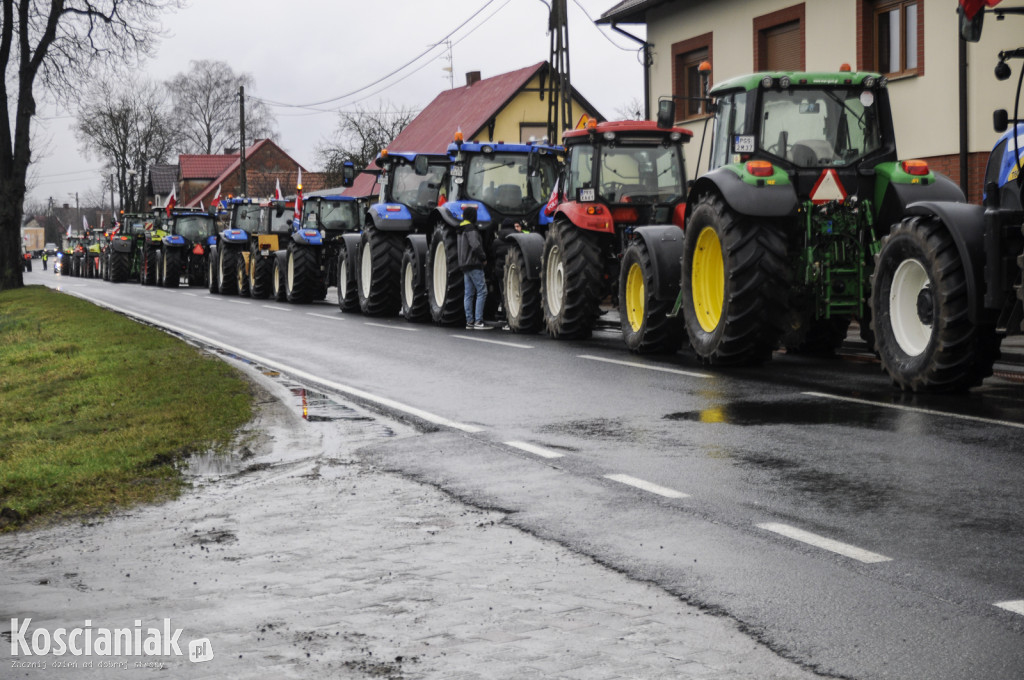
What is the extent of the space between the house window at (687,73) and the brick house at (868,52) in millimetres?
24

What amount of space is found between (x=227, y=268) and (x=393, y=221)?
1463cm

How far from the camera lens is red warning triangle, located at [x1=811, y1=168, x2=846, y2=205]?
1300 centimetres

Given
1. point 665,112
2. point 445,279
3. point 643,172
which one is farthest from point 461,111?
point 665,112

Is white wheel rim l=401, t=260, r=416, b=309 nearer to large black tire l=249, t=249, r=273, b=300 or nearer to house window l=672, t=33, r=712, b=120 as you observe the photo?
house window l=672, t=33, r=712, b=120

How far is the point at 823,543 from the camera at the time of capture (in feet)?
19.2

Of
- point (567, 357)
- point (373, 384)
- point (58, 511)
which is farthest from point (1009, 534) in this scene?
point (567, 357)

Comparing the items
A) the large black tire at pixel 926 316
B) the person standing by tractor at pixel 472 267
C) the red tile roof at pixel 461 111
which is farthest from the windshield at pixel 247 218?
the large black tire at pixel 926 316

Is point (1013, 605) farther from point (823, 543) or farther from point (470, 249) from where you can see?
point (470, 249)

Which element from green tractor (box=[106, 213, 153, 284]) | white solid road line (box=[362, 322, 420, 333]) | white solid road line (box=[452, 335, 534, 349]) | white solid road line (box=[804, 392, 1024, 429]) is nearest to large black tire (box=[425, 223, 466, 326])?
white solid road line (box=[362, 322, 420, 333])

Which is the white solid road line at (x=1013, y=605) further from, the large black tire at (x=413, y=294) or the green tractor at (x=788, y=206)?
the large black tire at (x=413, y=294)

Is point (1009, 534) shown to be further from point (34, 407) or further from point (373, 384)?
point (34, 407)

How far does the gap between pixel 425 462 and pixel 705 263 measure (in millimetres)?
6202

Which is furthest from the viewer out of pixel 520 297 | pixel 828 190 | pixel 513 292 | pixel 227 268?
pixel 227 268

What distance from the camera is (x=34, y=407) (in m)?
12.4
